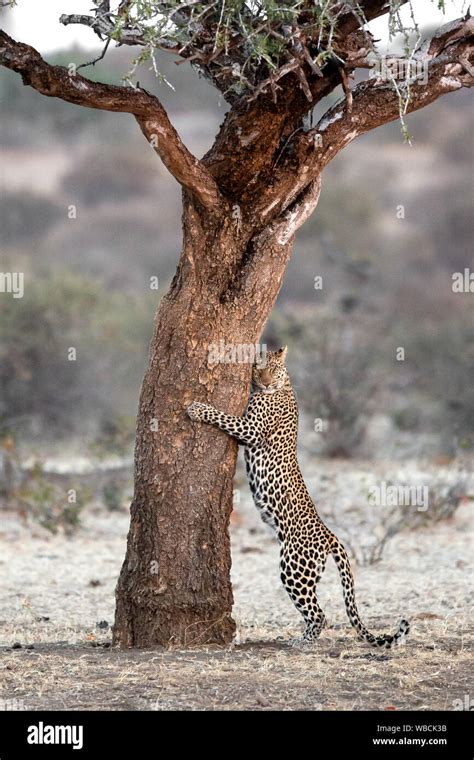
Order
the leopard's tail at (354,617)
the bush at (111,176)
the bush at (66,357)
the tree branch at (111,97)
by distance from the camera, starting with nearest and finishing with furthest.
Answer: the tree branch at (111,97), the leopard's tail at (354,617), the bush at (66,357), the bush at (111,176)

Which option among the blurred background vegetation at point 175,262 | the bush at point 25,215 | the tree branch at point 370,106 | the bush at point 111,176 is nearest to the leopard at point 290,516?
the tree branch at point 370,106

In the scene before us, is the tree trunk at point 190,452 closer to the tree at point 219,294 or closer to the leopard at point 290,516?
the tree at point 219,294

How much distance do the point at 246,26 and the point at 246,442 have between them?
246 cm

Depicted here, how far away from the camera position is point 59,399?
17938mm

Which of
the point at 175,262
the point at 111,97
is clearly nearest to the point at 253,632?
the point at 111,97

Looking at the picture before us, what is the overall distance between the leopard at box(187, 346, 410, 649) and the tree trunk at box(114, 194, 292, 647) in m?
0.31

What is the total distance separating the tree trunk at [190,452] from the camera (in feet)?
20.9

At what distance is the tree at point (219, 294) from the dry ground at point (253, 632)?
0.39 meters

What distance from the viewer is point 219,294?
6.50 meters

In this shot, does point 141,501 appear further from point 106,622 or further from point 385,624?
point 385,624

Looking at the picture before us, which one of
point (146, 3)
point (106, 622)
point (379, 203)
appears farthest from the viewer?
point (379, 203)

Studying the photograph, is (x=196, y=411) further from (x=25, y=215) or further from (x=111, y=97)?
(x=25, y=215)

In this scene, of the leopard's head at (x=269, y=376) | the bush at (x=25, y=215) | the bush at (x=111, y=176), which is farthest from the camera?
the bush at (x=111, y=176)

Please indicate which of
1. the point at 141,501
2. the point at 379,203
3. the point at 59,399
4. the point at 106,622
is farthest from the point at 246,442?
the point at 379,203
